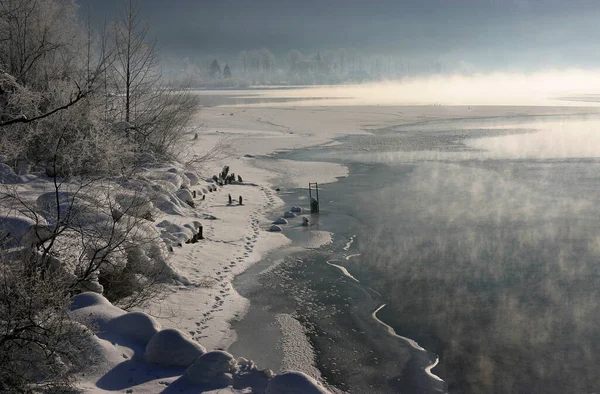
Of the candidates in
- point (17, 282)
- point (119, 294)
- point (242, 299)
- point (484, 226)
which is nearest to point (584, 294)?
point (484, 226)

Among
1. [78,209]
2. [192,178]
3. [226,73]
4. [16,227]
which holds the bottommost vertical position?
[192,178]

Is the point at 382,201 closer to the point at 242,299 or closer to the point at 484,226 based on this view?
the point at 484,226

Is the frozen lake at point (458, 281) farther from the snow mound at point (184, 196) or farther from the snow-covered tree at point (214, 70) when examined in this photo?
the snow-covered tree at point (214, 70)

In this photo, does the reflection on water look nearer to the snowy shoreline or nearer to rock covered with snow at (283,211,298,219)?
the snowy shoreline

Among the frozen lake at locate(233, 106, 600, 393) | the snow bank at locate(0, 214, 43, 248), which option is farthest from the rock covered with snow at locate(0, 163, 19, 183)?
the frozen lake at locate(233, 106, 600, 393)

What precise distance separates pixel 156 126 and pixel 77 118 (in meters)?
6.52

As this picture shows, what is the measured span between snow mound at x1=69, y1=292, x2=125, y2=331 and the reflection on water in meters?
5.03

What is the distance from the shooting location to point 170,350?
8523 millimetres

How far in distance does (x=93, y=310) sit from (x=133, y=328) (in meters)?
0.71

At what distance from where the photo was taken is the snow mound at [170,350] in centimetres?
852

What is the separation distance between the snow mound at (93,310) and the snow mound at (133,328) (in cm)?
11

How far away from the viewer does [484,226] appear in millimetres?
17844

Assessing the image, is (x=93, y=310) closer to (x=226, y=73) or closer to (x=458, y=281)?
(x=458, y=281)

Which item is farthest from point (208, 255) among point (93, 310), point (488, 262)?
point (488, 262)
